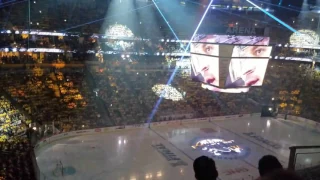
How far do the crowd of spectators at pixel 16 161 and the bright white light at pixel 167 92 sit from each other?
11019 mm

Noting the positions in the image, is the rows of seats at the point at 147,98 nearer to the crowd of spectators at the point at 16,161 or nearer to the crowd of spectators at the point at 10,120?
the crowd of spectators at the point at 10,120

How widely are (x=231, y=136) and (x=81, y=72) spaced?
1333 centimetres

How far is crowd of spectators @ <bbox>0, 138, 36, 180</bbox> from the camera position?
10.5 meters

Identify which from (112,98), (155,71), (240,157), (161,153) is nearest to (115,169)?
(161,153)

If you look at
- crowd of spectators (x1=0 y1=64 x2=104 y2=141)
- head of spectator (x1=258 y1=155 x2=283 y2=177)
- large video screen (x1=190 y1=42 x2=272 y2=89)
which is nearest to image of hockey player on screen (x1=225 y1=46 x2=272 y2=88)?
large video screen (x1=190 y1=42 x2=272 y2=89)

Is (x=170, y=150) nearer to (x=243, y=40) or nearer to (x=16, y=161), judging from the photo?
(x=243, y=40)

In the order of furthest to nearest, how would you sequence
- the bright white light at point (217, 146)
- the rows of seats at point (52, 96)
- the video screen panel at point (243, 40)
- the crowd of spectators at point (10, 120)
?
the rows of seats at point (52, 96) → the crowd of spectators at point (10, 120) → the bright white light at point (217, 146) → the video screen panel at point (243, 40)

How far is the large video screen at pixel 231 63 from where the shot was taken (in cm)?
1241

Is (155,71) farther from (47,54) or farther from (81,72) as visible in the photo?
(47,54)

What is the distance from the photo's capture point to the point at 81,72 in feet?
82.6

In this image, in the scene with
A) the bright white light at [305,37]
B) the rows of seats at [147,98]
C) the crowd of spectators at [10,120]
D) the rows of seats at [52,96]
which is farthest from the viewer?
the bright white light at [305,37]

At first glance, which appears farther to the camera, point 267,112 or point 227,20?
point 227,20

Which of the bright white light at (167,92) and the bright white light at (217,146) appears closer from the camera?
the bright white light at (217,146)

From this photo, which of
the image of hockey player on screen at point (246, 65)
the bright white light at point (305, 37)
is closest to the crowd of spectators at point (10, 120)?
the image of hockey player on screen at point (246, 65)
